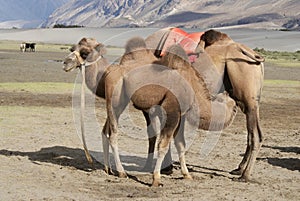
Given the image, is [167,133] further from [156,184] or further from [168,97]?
[156,184]

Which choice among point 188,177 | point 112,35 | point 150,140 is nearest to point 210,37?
point 150,140

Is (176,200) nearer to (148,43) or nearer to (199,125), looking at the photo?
(199,125)

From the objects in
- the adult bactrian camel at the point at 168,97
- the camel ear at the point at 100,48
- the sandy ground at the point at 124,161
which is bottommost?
the sandy ground at the point at 124,161

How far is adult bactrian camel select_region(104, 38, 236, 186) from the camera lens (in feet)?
29.5

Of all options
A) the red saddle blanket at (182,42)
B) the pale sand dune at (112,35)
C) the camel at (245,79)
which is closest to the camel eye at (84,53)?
the red saddle blanket at (182,42)

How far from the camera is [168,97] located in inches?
359

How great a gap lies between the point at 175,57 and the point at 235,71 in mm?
1086

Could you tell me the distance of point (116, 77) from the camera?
9.44 m

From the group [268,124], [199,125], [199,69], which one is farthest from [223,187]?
[268,124]

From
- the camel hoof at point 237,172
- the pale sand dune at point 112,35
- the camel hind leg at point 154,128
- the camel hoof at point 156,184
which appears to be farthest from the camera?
the pale sand dune at point 112,35

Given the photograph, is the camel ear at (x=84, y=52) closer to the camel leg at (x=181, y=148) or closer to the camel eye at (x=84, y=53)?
the camel eye at (x=84, y=53)

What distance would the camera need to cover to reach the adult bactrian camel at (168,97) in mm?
9006

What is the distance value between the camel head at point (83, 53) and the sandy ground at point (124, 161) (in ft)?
5.67

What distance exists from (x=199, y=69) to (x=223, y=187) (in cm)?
190
